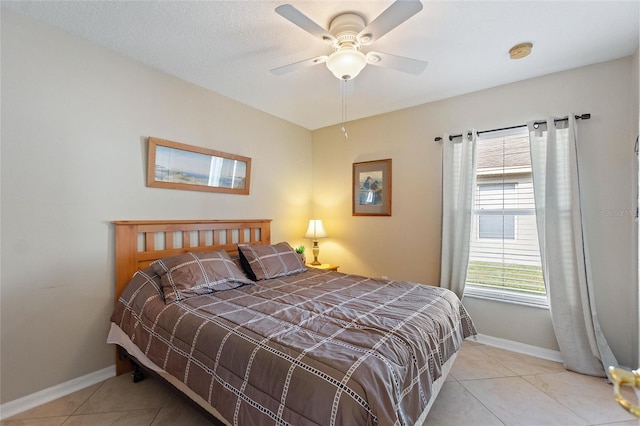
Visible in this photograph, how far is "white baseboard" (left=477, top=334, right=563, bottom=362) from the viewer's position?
2518 millimetres

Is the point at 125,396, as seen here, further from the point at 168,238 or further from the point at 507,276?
the point at 507,276

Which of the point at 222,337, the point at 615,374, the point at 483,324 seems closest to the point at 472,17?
the point at 615,374

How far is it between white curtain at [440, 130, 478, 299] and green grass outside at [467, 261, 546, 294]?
172mm

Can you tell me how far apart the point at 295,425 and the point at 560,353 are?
258cm

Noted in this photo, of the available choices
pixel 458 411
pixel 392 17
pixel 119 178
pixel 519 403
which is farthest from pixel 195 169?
pixel 519 403

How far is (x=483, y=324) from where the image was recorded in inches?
113

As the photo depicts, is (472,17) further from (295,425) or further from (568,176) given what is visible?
(295,425)

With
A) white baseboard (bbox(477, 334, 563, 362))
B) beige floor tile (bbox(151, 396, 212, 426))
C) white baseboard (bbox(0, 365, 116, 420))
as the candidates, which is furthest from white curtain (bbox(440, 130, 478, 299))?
white baseboard (bbox(0, 365, 116, 420))

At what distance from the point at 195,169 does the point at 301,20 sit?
5.91ft

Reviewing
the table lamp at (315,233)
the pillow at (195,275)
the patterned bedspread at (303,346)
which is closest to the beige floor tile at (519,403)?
the patterned bedspread at (303,346)

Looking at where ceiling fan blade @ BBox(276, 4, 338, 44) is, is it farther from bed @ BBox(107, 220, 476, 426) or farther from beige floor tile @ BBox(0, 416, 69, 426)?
beige floor tile @ BBox(0, 416, 69, 426)

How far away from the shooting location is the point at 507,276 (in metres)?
2.79

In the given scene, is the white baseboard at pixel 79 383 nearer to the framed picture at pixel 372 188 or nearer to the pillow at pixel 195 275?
the pillow at pixel 195 275

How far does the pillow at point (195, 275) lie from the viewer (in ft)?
6.73
